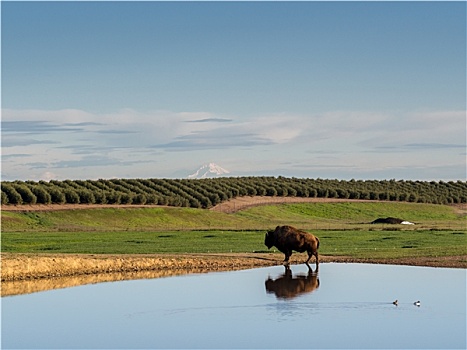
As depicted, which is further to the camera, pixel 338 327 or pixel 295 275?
pixel 295 275

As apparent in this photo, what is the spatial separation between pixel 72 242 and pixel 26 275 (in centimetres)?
1513

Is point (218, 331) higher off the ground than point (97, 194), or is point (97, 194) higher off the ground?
point (97, 194)

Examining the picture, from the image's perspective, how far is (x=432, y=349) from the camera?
21266 mm

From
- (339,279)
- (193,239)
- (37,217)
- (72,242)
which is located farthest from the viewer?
(37,217)

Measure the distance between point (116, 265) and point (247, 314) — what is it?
13.0 metres

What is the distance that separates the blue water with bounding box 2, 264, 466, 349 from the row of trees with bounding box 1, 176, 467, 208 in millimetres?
48509

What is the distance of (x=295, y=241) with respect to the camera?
39688mm

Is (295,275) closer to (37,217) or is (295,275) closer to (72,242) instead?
(72,242)

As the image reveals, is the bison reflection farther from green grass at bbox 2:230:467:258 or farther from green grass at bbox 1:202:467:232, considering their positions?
green grass at bbox 1:202:467:232

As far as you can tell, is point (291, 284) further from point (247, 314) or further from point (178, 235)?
point (178, 235)

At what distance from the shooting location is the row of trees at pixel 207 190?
81375mm

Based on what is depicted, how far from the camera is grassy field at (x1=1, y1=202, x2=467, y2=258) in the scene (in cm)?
4562

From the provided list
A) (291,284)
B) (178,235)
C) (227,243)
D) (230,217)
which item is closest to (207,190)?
(230,217)

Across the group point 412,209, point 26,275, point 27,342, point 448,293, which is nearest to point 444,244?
point 448,293
